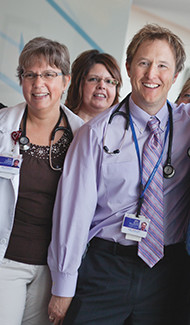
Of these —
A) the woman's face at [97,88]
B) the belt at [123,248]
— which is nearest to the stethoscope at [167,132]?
the belt at [123,248]

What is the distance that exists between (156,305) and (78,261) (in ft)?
1.34

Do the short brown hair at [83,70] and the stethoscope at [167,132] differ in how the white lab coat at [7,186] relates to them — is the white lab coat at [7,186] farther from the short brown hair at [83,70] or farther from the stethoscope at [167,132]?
the short brown hair at [83,70]

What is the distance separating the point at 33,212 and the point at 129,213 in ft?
1.68

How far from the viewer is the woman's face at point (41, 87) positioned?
208 cm

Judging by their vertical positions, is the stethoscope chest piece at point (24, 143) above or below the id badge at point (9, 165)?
above

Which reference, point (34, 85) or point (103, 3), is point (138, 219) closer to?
point (34, 85)

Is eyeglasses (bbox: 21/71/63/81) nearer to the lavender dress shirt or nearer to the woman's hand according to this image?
the lavender dress shirt

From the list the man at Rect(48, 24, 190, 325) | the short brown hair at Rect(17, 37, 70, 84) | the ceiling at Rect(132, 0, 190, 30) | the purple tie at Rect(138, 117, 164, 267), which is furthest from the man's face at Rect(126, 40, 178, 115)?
the ceiling at Rect(132, 0, 190, 30)

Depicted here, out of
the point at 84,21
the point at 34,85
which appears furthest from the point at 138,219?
the point at 84,21

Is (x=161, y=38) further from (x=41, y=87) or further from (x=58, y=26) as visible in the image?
(x=58, y=26)

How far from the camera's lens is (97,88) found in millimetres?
3062

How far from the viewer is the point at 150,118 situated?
1.91 meters

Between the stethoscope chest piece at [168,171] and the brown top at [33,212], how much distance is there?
0.57 m

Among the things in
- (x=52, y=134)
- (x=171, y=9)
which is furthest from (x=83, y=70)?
(x=171, y=9)
